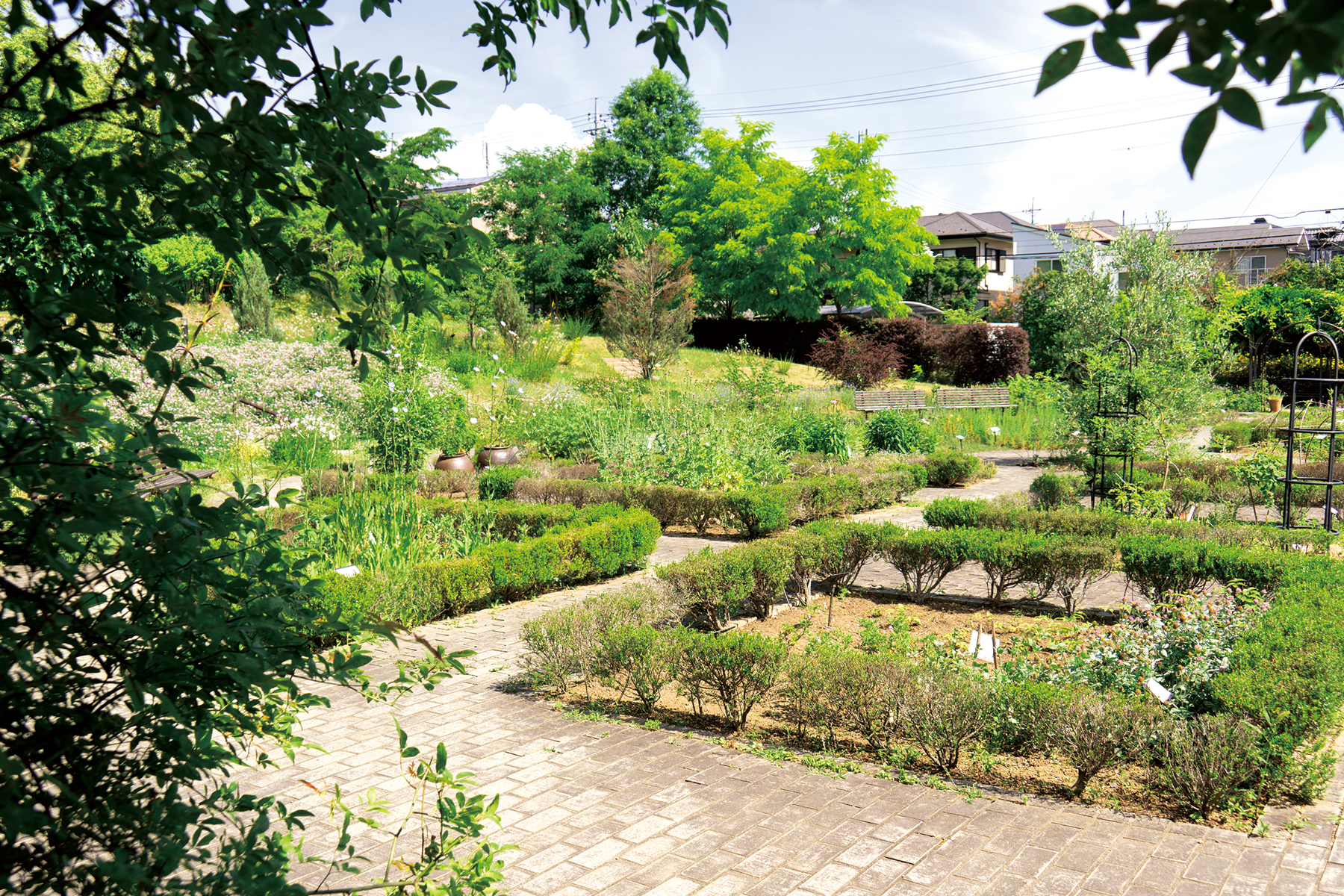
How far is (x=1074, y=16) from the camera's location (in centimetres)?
93

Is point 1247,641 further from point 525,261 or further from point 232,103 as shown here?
point 525,261

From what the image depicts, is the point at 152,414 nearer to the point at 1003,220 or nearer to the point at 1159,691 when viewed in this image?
the point at 1159,691

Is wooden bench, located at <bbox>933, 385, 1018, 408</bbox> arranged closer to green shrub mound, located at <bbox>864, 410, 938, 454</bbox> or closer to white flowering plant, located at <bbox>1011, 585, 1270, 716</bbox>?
green shrub mound, located at <bbox>864, 410, 938, 454</bbox>

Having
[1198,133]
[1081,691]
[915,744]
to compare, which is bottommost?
[915,744]

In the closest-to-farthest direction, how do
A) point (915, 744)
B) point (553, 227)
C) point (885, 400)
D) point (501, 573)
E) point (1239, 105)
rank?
point (1239, 105)
point (915, 744)
point (501, 573)
point (885, 400)
point (553, 227)

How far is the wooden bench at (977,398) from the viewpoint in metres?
21.9

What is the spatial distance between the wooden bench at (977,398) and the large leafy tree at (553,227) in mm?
17369

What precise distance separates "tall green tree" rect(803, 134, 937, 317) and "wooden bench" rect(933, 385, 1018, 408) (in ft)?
34.3

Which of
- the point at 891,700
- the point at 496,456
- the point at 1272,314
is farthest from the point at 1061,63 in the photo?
the point at 1272,314

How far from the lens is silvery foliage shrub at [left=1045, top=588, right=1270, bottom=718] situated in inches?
186

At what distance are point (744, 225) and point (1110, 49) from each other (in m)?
34.0

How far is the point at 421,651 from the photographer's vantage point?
231 inches

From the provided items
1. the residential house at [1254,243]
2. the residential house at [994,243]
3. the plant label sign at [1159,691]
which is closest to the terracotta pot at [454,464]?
the plant label sign at [1159,691]

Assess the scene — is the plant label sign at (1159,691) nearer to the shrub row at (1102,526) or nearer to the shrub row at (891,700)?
the shrub row at (891,700)
